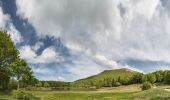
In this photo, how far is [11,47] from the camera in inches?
3374

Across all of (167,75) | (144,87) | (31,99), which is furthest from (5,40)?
(167,75)

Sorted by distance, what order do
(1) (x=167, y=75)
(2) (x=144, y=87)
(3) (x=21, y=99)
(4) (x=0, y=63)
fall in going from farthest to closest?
(1) (x=167, y=75) → (2) (x=144, y=87) → (4) (x=0, y=63) → (3) (x=21, y=99)

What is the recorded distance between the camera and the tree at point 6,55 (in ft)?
275

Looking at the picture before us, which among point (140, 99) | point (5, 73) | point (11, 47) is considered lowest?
point (140, 99)

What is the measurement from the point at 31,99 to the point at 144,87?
5214cm

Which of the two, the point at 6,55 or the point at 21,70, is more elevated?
the point at 6,55

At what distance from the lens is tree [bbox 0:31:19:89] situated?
8394 cm

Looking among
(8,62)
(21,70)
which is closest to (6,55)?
(8,62)

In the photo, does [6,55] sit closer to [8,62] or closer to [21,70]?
[8,62]

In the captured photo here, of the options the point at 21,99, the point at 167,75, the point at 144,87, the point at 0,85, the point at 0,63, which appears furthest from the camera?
the point at 167,75

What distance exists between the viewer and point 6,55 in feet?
277

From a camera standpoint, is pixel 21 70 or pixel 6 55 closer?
pixel 6 55

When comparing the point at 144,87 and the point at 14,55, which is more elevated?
the point at 14,55

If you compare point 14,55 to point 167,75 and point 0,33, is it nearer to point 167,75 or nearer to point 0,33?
point 0,33
